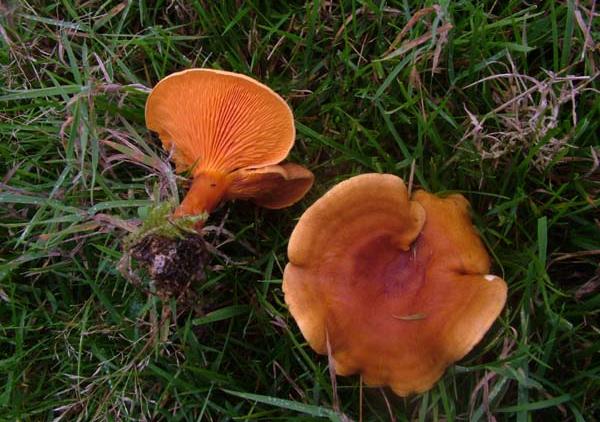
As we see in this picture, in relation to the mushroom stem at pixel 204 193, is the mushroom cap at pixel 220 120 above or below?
above

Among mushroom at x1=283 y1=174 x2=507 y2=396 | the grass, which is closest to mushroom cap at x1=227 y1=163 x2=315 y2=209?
the grass

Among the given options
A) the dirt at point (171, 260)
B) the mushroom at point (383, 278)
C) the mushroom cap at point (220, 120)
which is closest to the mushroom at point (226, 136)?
the mushroom cap at point (220, 120)

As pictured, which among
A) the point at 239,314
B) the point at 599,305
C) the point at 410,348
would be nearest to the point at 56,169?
the point at 239,314

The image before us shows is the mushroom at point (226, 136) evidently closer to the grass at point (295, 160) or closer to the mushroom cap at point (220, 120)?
the mushroom cap at point (220, 120)

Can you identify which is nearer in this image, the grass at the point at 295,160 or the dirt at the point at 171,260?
the dirt at the point at 171,260

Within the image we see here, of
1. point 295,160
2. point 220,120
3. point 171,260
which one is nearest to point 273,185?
point 295,160

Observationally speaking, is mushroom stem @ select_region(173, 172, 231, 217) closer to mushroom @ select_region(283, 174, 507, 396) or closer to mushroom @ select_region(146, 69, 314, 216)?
mushroom @ select_region(146, 69, 314, 216)
